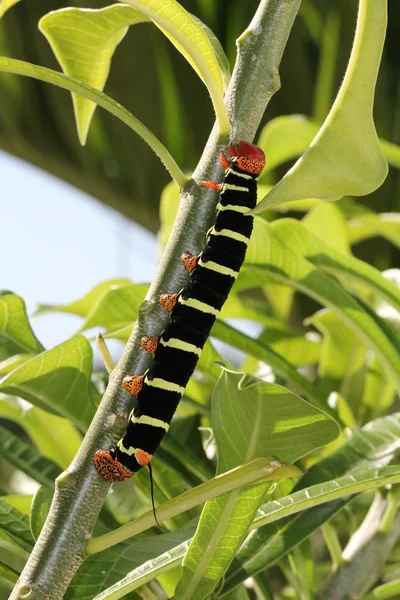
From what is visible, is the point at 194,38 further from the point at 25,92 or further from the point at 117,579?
the point at 25,92

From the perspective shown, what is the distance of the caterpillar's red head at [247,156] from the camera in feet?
2.00

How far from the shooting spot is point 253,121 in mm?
600

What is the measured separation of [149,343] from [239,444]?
4.4 inches

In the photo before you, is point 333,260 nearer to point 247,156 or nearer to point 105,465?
point 247,156

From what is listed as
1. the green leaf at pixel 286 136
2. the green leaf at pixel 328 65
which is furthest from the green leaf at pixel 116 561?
the green leaf at pixel 328 65

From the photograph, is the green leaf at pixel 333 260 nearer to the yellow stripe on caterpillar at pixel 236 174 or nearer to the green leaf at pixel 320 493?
the yellow stripe on caterpillar at pixel 236 174

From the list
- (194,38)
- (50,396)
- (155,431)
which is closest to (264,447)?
(155,431)

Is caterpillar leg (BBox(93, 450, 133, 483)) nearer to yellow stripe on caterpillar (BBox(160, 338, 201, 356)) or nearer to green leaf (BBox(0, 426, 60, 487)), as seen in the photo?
yellow stripe on caterpillar (BBox(160, 338, 201, 356))

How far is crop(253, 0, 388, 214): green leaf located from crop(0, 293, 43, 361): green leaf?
304 millimetres

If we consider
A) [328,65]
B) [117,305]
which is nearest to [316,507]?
[117,305]

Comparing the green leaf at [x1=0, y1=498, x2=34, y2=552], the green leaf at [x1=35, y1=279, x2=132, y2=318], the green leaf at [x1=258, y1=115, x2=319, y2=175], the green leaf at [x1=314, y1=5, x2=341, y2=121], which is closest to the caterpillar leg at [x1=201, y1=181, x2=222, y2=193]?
the green leaf at [x1=0, y1=498, x2=34, y2=552]

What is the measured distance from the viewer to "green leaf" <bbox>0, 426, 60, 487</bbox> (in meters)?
0.82

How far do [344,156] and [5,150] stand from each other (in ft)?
7.07

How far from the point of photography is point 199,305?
0.70m
